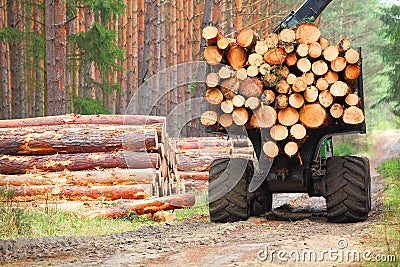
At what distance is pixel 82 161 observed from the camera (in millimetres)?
12609

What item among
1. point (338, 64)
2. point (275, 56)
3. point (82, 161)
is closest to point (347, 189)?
point (338, 64)

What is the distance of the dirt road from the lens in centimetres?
641

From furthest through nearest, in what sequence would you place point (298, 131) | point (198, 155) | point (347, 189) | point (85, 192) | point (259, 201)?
1. point (198, 155)
2. point (85, 192)
3. point (259, 201)
4. point (347, 189)
5. point (298, 131)

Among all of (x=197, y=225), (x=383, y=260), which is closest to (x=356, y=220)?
(x=197, y=225)

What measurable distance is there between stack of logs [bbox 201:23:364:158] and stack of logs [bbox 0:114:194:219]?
3276 mm

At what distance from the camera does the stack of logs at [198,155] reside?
18281 mm

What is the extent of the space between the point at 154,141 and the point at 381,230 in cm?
612

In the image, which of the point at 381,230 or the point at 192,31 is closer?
the point at 381,230

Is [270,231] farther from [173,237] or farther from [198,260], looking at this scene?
[198,260]

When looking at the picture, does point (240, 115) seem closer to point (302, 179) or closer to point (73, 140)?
point (302, 179)

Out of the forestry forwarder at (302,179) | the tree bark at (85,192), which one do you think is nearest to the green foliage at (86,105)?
the tree bark at (85,192)

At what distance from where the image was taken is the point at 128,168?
41.2 ft

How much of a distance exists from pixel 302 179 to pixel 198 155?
954cm

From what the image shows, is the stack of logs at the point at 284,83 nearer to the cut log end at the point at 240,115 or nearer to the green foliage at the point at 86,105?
the cut log end at the point at 240,115
